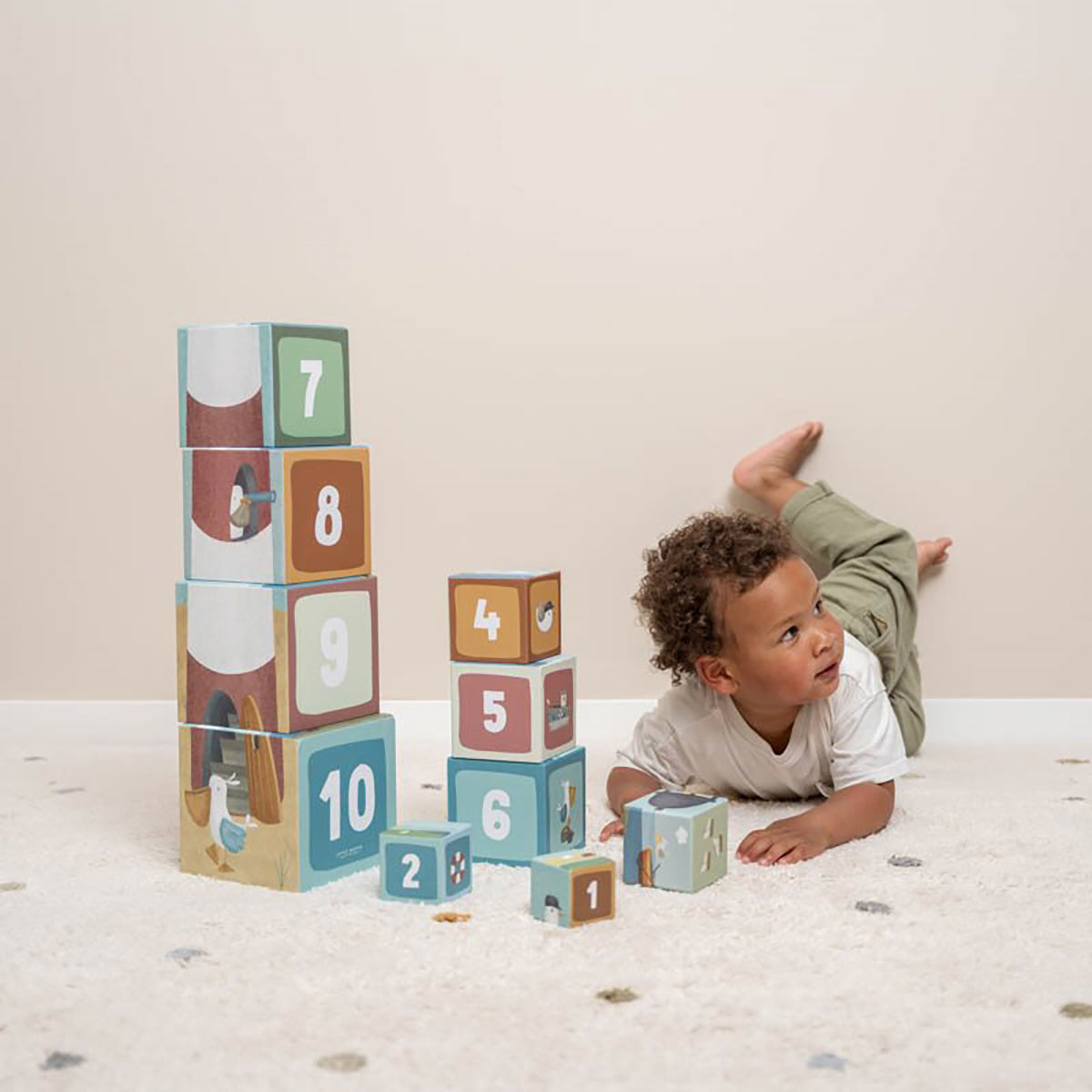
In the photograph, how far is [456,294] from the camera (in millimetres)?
1942

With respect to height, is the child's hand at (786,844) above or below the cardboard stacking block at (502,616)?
below

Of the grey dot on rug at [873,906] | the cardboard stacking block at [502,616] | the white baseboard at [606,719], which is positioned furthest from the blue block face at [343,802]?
the white baseboard at [606,719]

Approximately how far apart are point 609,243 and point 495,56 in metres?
0.29

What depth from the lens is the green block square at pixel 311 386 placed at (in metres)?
1.29

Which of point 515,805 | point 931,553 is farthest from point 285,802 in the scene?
point 931,553

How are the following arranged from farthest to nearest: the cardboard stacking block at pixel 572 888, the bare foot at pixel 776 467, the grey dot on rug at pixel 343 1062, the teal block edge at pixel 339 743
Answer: the bare foot at pixel 776 467 → the teal block edge at pixel 339 743 → the cardboard stacking block at pixel 572 888 → the grey dot on rug at pixel 343 1062

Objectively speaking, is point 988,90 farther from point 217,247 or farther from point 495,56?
point 217,247

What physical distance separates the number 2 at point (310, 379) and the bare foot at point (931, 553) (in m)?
0.90

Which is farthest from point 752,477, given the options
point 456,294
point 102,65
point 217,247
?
point 102,65

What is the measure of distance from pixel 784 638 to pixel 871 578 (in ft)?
1.27

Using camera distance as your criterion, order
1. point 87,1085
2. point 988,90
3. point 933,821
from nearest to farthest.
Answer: point 87,1085
point 933,821
point 988,90

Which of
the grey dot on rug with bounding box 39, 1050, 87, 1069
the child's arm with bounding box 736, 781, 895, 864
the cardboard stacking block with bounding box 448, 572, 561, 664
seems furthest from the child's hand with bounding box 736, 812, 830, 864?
the grey dot on rug with bounding box 39, 1050, 87, 1069

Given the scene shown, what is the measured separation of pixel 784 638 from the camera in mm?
1454

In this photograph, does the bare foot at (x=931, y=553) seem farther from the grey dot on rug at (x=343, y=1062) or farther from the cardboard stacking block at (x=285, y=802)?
the grey dot on rug at (x=343, y=1062)
